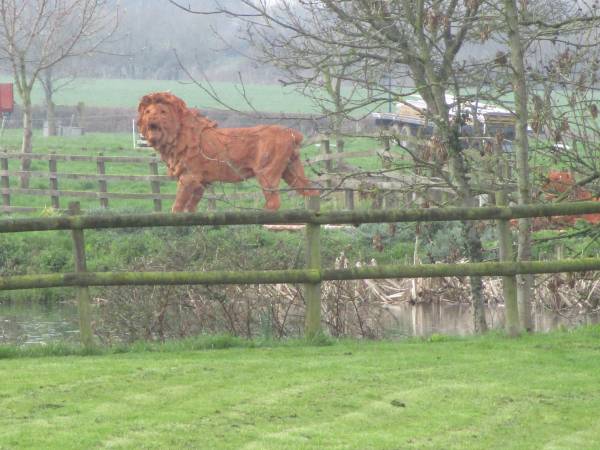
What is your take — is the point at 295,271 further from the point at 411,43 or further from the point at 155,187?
the point at 155,187

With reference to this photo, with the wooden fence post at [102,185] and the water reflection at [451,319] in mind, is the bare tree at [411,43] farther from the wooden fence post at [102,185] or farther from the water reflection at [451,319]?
the wooden fence post at [102,185]

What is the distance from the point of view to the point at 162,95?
21.5 m

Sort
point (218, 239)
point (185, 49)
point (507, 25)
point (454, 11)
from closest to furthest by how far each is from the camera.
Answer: point (507, 25)
point (454, 11)
point (218, 239)
point (185, 49)

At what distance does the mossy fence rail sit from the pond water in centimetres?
385

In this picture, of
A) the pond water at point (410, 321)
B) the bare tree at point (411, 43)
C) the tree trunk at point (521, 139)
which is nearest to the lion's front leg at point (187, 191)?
the pond water at point (410, 321)

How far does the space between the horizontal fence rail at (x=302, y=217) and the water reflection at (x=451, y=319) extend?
14.1 ft

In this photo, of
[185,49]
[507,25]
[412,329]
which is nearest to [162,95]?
[412,329]

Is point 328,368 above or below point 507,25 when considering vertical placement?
below

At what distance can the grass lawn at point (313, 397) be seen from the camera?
7.04 metres

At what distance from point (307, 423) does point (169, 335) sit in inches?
255

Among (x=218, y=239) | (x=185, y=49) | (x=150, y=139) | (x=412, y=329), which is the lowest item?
(x=412, y=329)

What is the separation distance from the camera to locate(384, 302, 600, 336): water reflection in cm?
1551

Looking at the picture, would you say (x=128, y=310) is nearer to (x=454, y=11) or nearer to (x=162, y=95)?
(x=454, y=11)

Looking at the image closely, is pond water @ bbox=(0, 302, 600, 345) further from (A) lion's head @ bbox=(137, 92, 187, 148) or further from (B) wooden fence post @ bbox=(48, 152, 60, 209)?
(B) wooden fence post @ bbox=(48, 152, 60, 209)
